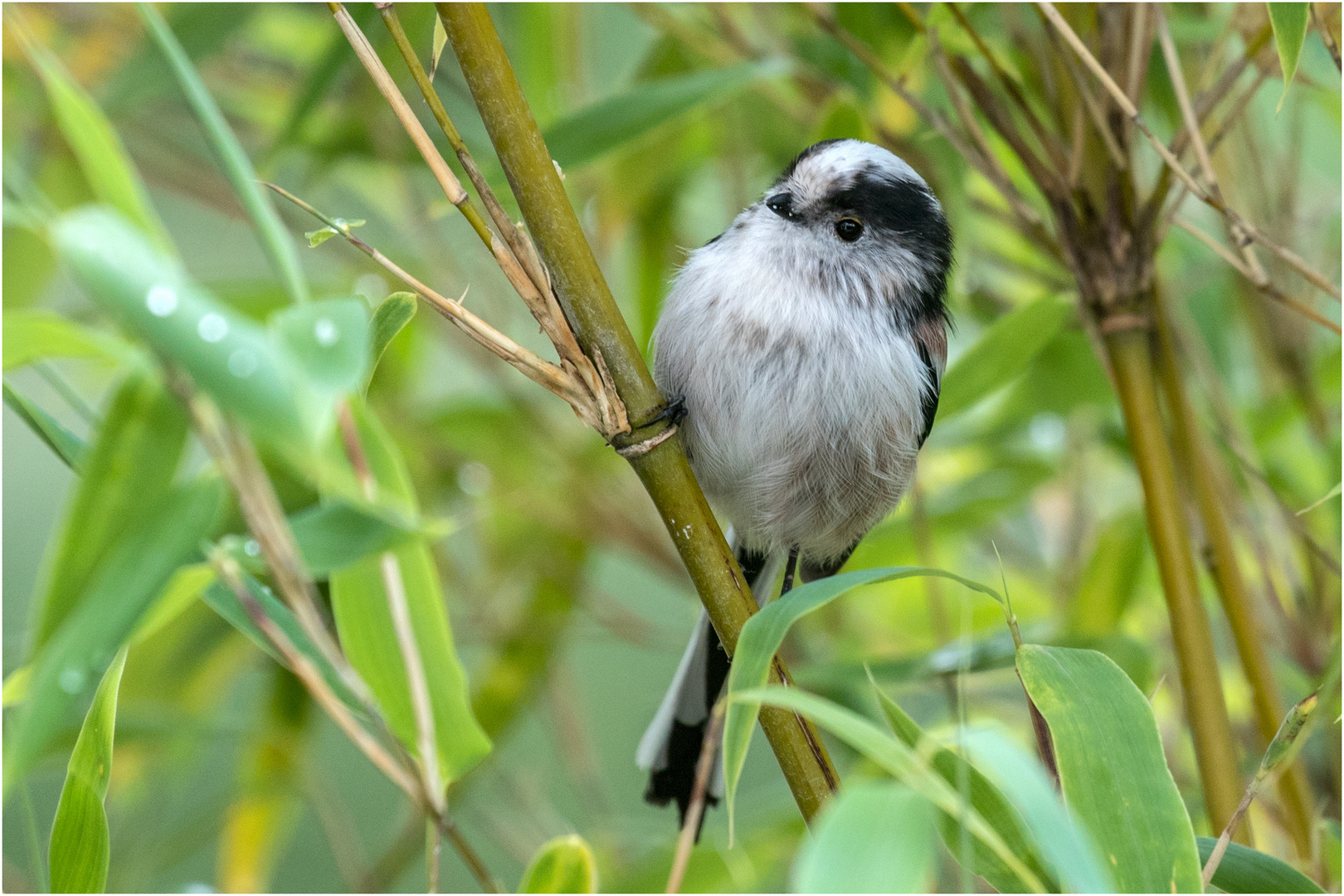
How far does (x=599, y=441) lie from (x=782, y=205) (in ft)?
1.58

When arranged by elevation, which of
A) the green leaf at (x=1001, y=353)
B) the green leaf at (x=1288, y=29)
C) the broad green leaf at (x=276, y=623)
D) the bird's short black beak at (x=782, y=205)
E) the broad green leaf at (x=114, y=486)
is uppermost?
the green leaf at (x=1288, y=29)

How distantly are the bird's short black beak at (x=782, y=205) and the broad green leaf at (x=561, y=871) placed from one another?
67 centimetres

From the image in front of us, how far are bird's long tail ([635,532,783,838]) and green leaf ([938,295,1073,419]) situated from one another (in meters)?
0.33

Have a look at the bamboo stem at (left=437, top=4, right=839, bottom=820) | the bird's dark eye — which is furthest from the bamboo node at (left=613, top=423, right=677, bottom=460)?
the bird's dark eye

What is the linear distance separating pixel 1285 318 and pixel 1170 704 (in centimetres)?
57

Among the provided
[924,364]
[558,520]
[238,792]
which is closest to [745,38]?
[924,364]

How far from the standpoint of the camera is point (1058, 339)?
1.26 m

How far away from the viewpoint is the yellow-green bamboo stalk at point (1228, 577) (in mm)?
894

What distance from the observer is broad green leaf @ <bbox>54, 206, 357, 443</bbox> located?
1.25 ft

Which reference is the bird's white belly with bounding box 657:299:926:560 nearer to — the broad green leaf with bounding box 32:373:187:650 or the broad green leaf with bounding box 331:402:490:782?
the broad green leaf with bounding box 331:402:490:782

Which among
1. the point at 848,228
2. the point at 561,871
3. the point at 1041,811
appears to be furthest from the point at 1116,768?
the point at 848,228

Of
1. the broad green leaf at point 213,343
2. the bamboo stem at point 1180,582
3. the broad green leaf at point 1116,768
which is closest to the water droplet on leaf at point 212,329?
the broad green leaf at point 213,343

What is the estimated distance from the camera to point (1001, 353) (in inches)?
40.7

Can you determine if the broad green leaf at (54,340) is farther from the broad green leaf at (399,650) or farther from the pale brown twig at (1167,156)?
the pale brown twig at (1167,156)
